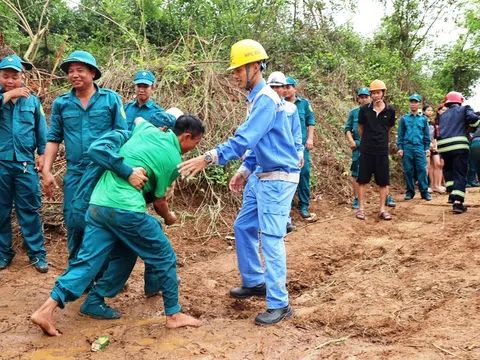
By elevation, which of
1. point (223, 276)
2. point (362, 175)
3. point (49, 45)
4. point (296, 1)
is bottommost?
point (223, 276)

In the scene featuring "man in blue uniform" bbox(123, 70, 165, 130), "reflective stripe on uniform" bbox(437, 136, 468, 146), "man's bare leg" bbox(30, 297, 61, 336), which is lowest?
"man's bare leg" bbox(30, 297, 61, 336)

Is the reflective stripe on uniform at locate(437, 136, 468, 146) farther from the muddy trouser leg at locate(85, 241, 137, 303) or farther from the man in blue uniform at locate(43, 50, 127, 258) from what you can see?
the muddy trouser leg at locate(85, 241, 137, 303)

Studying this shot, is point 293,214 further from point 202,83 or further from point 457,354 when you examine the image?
point 457,354

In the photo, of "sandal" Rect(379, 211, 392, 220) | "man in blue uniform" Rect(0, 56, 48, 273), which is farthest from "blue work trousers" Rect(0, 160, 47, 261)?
"sandal" Rect(379, 211, 392, 220)

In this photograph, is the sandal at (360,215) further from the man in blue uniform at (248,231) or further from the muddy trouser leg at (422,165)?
the man in blue uniform at (248,231)

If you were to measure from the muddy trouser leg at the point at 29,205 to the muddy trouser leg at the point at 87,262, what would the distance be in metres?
1.78

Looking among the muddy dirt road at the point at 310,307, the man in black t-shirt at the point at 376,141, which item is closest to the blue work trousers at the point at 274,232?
the muddy dirt road at the point at 310,307

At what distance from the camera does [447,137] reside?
7043 millimetres

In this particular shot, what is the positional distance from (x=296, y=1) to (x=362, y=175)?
7.27 metres

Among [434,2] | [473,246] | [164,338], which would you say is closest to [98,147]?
[164,338]

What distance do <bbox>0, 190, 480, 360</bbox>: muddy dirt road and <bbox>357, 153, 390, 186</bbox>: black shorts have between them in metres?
1.11

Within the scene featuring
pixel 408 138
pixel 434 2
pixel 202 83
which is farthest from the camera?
pixel 434 2

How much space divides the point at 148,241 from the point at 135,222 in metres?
0.18

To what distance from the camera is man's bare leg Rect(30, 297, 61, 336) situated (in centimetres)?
302
